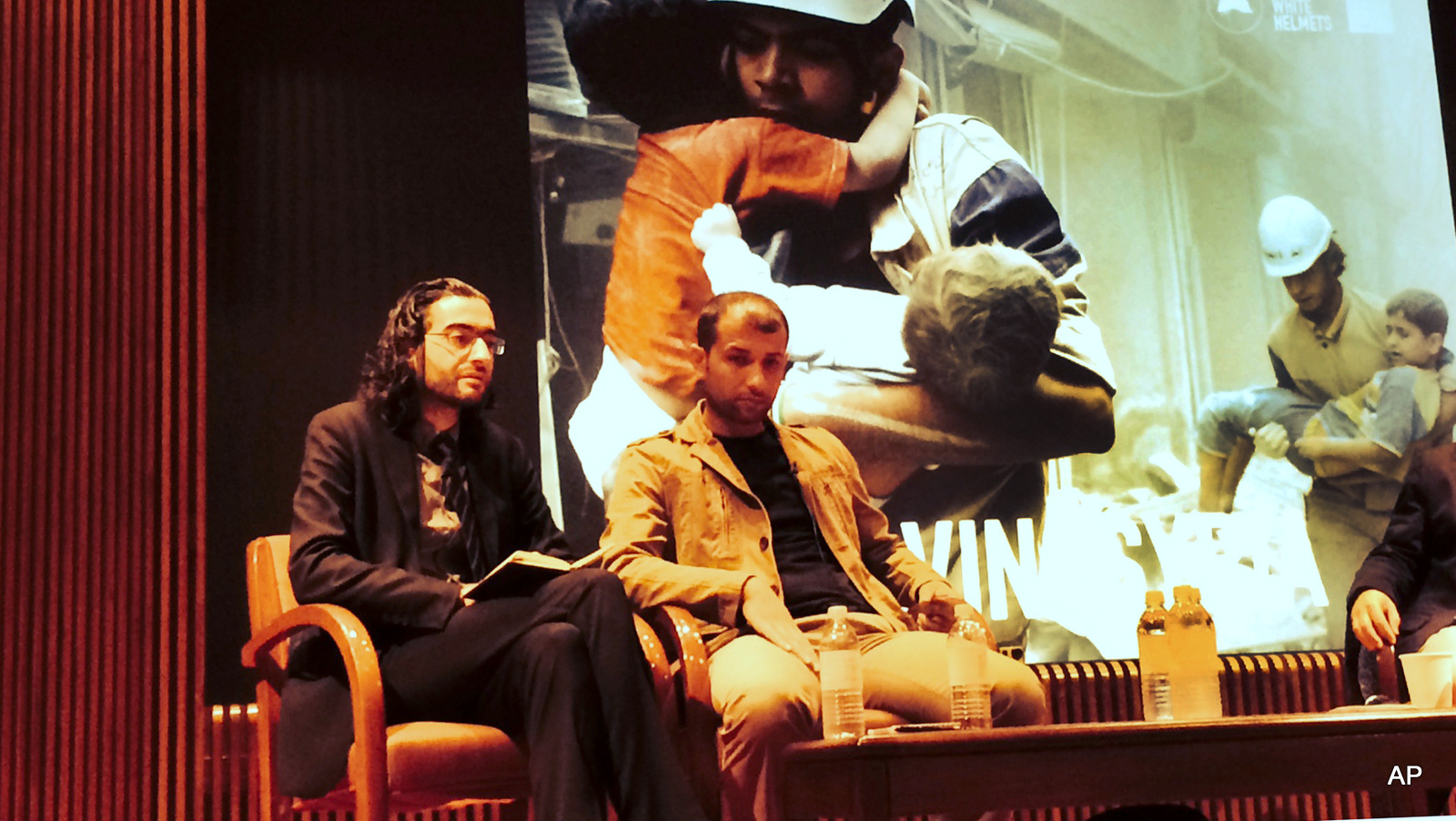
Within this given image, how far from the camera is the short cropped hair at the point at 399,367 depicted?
2906mm

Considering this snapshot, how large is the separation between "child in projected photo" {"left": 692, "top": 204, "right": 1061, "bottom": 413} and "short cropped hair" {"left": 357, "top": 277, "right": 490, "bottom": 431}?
5.26 feet

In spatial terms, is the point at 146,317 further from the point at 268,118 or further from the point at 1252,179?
the point at 1252,179

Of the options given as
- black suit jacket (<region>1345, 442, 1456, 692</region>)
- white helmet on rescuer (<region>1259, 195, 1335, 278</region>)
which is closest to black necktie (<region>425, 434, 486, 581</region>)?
black suit jacket (<region>1345, 442, 1456, 692</region>)

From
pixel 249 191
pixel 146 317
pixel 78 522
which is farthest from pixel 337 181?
pixel 78 522

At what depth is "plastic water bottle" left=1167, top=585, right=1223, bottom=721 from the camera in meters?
2.45

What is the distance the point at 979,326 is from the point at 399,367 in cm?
225

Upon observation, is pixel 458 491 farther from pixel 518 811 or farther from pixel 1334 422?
pixel 1334 422

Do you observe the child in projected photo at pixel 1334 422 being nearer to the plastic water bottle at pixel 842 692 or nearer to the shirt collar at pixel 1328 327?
the shirt collar at pixel 1328 327

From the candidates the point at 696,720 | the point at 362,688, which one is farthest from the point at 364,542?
the point at 696,720

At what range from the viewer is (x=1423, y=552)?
130 inches

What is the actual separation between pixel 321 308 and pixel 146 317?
761 millimetres

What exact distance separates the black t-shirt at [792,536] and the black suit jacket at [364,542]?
48 cm

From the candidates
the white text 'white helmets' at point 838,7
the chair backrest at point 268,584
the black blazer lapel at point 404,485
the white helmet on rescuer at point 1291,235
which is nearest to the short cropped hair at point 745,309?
the black blazer lapel at point 404,485

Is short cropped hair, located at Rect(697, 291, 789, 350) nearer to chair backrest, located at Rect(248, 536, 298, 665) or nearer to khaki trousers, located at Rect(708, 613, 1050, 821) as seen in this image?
khaki trousers, located at Rect(708, 613, 1050, 821)
